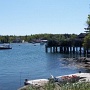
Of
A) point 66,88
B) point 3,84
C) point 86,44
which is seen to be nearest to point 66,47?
point 86,44

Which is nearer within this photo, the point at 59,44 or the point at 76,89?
the point at 76,89

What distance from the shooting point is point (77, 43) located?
138 meters

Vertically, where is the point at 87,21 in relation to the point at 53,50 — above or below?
above

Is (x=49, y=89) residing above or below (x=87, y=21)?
below

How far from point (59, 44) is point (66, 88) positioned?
5630 inches

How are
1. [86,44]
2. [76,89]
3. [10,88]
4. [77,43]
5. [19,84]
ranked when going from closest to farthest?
[76,89] < [10,88] < [19,84] < [86,44] < [77,43]

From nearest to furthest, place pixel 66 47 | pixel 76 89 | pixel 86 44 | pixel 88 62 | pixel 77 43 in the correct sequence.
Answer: pixel 76 89 → pixel 88 62 → pixel 86 44 → pixel 77 43 → pixel 66 47

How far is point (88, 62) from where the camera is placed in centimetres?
8575

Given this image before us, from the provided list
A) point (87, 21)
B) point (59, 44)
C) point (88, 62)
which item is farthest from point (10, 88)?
point (59, 44)

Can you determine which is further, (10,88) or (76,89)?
(10,88)

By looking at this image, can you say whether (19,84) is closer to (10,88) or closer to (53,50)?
(10,88)

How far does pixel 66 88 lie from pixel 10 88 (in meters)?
33.0

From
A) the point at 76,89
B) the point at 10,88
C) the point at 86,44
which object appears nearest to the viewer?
the point at 76,89

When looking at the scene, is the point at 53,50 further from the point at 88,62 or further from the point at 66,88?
the point at 66,88
